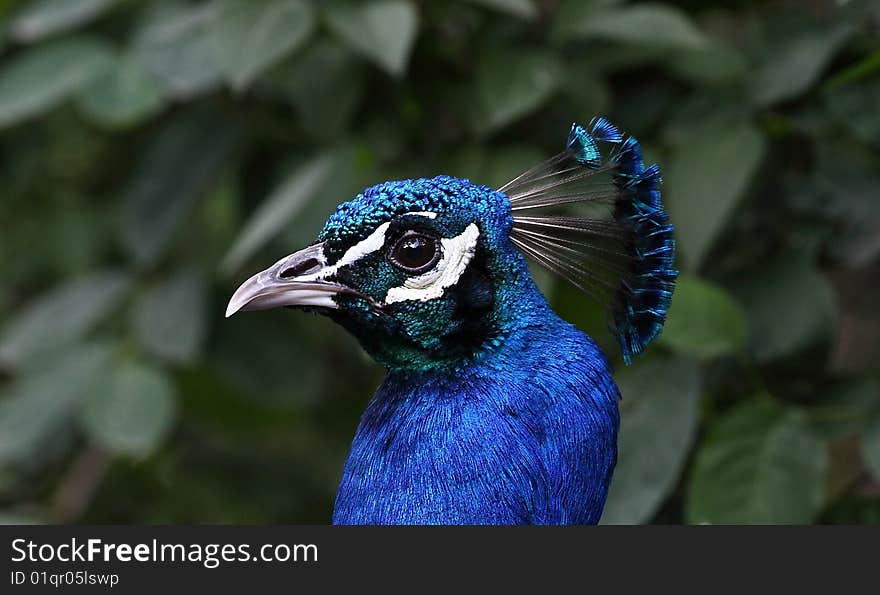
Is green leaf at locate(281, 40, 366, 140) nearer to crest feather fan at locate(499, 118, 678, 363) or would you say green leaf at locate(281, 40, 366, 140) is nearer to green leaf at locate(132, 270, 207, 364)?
green leaf at locate(132, 270, 207, 364)

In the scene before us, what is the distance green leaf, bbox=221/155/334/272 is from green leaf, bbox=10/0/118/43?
50 centimetres

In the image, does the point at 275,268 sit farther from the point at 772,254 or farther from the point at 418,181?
the point at 772,254

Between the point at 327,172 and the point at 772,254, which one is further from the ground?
the point at 327,172

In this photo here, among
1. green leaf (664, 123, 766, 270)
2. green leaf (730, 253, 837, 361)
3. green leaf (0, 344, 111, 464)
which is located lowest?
green leaf (730, 253, 837, 361)

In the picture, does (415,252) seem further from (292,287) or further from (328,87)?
(328,87)

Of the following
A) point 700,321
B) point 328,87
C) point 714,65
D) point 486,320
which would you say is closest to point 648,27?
point 714,65

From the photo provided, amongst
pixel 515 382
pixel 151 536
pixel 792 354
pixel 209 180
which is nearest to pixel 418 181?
pixel 515 382

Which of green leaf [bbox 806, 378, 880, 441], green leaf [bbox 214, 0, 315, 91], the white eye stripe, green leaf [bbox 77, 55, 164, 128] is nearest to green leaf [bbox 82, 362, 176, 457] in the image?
green leaf [bbox 77, 55, 164, 128]

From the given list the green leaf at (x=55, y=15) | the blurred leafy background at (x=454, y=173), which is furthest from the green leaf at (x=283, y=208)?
the green leaf at (x=55, y=15)

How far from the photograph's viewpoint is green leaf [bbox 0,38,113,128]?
2104 millimetres

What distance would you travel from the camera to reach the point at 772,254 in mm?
1991

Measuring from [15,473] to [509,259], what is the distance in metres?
1.77

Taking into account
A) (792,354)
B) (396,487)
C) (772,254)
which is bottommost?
(396,487)

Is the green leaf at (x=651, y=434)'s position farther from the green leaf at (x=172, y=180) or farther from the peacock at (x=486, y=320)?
the green leaf at (x=172, y=180)
